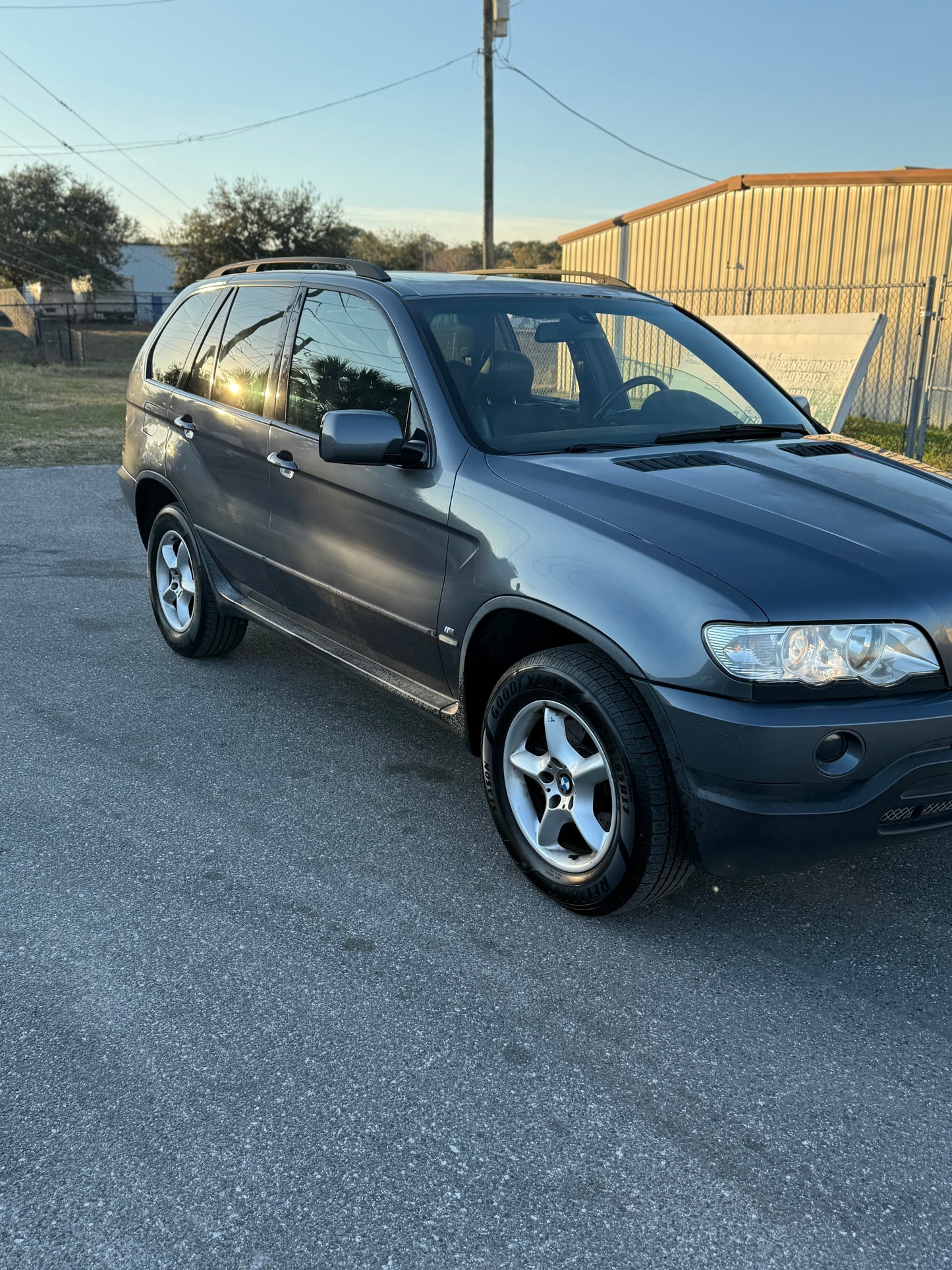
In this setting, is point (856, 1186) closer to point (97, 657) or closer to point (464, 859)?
point (464, 859)

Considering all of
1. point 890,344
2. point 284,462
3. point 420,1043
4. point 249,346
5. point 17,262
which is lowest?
point 420,1043

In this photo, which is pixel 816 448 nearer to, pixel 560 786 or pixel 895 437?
pixel 560 786

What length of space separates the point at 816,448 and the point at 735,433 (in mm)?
296

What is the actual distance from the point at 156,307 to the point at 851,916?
58004 millimetres

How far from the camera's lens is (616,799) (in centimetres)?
294

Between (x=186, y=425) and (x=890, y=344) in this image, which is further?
(x=890, y=344)

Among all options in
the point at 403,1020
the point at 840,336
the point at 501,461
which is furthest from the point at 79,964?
the point at 840,336

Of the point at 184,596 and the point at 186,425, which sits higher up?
the point at 186,425

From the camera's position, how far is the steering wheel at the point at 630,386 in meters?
3.97

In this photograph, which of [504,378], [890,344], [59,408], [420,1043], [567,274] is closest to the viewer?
[420,1043]

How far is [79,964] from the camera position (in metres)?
2.91

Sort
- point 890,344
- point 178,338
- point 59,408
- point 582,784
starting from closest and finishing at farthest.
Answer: point 582,784, point 178,338, point 890,344, point 59,408

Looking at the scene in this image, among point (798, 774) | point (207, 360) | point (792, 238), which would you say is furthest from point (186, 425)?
point (792, 238)

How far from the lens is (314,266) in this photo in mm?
4543
